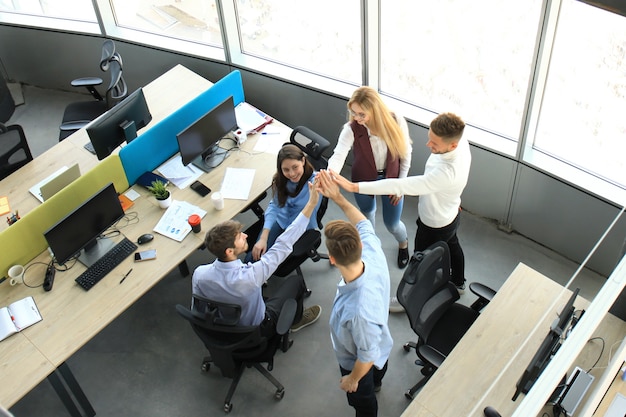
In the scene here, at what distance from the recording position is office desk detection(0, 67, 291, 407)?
11.1 feet

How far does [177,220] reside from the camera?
4.09 m

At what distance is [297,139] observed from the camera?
4.57 meters

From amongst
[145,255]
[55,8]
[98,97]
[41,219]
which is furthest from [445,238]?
[55,8]

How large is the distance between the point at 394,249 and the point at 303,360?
4.02 ft

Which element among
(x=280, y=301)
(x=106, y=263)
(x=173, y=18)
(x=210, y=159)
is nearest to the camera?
(x=280, y=301)

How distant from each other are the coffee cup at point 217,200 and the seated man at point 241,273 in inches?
27.1

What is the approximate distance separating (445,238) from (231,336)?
1.52 m

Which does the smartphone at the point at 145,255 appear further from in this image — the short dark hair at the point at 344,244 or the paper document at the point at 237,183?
the short dark hair at the point at 344,244

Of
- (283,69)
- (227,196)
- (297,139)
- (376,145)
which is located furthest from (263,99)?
(376,145)

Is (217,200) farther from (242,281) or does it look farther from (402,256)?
(402,256)

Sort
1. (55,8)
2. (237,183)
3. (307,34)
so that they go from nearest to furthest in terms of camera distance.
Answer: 1. (237,183)
2. (307,34)
3. (55,8)

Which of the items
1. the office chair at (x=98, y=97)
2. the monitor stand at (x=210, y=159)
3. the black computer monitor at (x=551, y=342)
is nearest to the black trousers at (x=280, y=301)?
the monitor stand at (x=210, y=159)

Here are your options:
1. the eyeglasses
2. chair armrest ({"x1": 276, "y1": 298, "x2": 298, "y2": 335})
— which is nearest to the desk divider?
chair armrest ({"x1": 276, "y1": 298, "x2": 298, "y2": 335})

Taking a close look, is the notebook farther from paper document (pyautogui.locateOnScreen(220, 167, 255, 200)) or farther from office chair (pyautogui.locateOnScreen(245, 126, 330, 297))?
office chair (pyautogui.locateOnScreen(245, 126, 330, 297))
